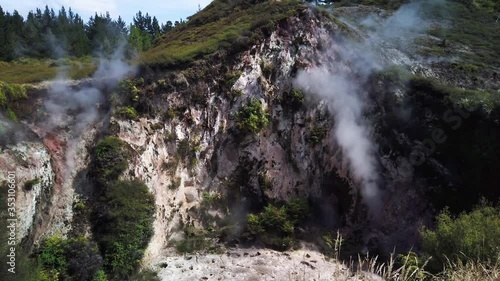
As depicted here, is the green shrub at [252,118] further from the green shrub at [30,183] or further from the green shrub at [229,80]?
the green shrub at [30,183]

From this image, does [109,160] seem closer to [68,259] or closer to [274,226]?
[68,259]

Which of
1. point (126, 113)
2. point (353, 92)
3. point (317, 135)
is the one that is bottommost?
point (317, 135)

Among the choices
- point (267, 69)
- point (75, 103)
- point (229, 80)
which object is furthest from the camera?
point (267, 69)

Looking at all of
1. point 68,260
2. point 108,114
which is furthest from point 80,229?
point 108,114

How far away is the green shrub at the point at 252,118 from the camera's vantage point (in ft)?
67.3

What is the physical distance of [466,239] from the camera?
12.2 metres

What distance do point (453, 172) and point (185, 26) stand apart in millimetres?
21422

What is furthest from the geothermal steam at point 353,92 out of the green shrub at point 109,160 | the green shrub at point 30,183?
the green shrub at point 30,183

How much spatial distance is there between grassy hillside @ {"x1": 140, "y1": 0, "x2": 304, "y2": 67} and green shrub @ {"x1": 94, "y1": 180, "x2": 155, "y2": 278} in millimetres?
7186

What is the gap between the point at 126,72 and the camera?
19906mm

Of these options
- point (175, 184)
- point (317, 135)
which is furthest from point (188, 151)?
point (317, 135)

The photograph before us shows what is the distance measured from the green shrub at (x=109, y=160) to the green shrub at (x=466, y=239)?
1181 cm

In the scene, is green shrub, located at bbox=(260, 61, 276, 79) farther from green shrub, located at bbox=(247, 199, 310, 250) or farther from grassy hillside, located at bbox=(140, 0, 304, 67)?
green shrub, located at bbox=(247, 199, 310, 250)

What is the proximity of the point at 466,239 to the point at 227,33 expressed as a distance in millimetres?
15962
